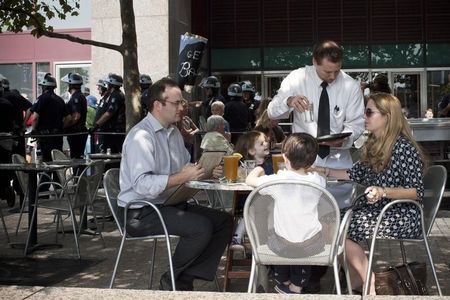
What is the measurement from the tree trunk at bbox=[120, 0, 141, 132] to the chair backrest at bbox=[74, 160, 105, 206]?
152 cm

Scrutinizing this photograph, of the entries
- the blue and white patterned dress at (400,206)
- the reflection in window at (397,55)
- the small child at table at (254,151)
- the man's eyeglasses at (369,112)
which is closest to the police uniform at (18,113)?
the small child at table at (254,151)

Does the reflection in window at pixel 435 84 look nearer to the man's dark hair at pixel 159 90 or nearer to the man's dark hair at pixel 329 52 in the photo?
the man's dark hair at pixel 329 52

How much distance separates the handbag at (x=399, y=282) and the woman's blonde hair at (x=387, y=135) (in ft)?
2.25

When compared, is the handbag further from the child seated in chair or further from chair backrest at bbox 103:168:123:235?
chair backrest at bbox 103:168:123:235

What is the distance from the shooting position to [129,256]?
8.25 metres

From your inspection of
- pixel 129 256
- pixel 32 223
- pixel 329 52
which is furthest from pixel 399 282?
pixel 32 223

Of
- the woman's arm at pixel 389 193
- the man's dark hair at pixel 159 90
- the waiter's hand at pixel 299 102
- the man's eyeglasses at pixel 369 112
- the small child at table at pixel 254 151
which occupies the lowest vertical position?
the woman's arm at pixel 389 193

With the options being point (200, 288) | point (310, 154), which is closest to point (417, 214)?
point (310, 154)

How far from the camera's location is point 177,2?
1872 cm

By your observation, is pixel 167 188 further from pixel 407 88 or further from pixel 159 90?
pixel 407 88

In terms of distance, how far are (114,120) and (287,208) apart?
817 cm

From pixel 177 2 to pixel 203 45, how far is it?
7.48 meters

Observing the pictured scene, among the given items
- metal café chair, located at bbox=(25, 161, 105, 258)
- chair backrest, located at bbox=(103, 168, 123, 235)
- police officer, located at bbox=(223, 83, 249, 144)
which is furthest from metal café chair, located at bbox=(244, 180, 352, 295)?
police officer, located at bbox=(223, 83, 249, 144)

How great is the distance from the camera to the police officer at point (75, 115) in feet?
44.1
